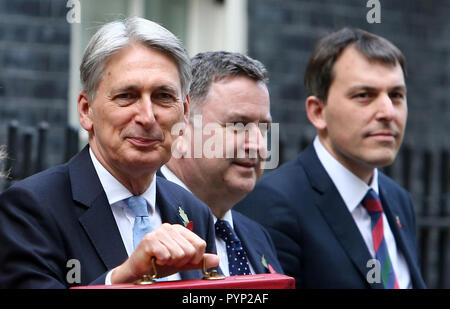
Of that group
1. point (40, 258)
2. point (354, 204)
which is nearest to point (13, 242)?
point (40, 258)

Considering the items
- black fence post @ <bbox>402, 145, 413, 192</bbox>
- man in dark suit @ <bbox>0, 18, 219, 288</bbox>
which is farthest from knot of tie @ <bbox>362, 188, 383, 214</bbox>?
black fence post @ <bbox>402, 145, 413, 192</bbox>

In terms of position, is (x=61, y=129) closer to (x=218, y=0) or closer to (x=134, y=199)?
(x=218, y=0)

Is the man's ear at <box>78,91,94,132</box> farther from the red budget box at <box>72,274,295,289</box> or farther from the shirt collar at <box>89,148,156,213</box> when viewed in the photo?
the red budget box at <box>72,274,295,289</box>

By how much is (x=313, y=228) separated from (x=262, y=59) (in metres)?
3.87

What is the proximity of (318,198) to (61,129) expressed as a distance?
3117 millimetres

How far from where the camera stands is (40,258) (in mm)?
2725

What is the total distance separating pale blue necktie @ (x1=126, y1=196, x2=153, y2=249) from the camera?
299 centimetres

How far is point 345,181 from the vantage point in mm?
4910

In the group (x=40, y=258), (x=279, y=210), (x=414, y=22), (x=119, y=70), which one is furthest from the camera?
(x=414, y=22)

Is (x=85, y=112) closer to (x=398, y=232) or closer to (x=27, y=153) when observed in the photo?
(x=398, y=232)

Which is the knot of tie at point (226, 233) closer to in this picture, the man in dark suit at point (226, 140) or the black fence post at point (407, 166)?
the man in dark suit at point (226, 140)

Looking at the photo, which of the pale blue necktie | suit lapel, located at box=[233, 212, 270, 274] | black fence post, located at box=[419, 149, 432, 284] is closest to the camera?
the pale blue necktie

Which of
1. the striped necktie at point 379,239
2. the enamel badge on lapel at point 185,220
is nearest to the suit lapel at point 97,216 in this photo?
the enamel badge on lapel at point 185,220
